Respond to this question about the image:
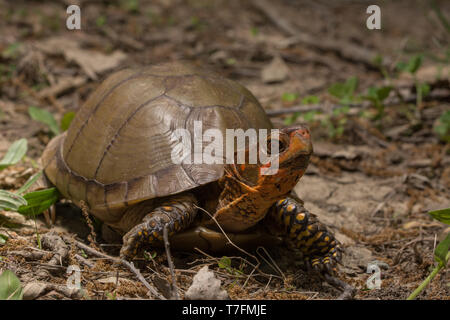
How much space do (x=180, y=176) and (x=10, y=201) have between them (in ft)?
3.37

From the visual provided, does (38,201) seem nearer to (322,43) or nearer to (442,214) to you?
(442,214)

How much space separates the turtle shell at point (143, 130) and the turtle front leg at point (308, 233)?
0.43 meters

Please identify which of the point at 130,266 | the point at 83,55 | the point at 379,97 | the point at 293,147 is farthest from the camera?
the point at 83,55

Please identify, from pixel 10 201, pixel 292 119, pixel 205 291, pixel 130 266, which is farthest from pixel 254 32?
pixel 205 291

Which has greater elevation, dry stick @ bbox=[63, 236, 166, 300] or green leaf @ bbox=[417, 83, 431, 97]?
green leaf @ bbox=[417, 83, 431, 97]

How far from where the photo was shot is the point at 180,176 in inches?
102

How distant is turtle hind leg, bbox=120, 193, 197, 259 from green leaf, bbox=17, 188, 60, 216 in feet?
2.46

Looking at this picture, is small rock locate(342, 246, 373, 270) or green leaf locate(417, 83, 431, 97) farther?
green leaf locate(417, 83, 431, 97)

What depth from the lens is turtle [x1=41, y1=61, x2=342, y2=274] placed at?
97.5 inches

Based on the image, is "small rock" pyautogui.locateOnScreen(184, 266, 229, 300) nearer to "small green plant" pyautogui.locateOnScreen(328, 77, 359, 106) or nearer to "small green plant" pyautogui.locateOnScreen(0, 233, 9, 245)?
Answer: "small green plant" pyautogui.locateOnScreen(0, 233, 9, 245)

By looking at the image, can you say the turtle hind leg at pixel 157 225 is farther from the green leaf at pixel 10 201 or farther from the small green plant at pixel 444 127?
the small green plant at pixel 444 127

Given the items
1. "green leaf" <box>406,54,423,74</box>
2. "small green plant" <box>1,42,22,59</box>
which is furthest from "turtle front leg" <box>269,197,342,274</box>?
"small green plant" <box>1,42,22,59</box>

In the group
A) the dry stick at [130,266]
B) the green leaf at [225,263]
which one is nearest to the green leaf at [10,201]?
the dry stick at [130,266]

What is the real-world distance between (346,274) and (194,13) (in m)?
6.18
